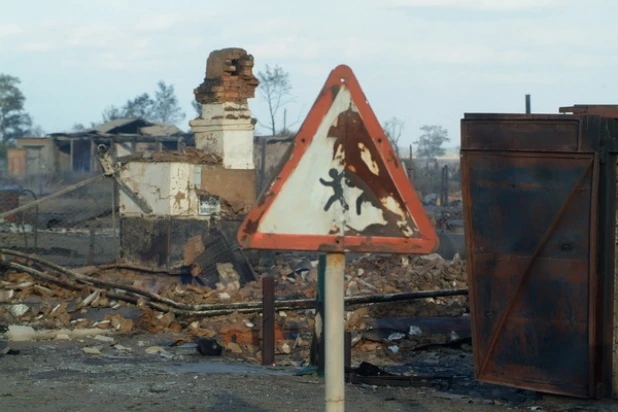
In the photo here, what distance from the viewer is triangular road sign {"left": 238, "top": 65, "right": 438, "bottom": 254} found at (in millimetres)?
3701

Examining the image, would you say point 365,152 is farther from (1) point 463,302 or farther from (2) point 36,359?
(1) point 463,302

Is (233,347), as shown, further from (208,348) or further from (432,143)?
(432,143)

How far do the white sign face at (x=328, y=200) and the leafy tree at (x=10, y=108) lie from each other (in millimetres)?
82325

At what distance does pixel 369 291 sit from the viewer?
13188 mm

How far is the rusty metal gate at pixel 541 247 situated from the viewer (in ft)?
23.2

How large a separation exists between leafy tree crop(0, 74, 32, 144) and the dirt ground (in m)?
77.0

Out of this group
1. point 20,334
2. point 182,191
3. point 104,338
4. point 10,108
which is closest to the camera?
point 20,334

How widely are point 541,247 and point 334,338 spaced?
3.94 meters

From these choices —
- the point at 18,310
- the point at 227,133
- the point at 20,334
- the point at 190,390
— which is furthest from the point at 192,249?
the point at 190,390

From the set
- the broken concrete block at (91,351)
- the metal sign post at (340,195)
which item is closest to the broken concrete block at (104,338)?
the broken concrete block at (91,351)

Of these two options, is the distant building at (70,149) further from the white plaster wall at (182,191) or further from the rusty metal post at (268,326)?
the rusty metal post at (268,326)

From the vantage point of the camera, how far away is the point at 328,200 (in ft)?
12.2

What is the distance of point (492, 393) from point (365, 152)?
4.64 metres

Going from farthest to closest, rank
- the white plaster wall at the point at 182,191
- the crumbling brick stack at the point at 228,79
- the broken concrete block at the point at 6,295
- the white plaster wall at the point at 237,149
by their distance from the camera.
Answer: the crumbling brick stack at the point at 228,79
the white plaster wall at the point at 237,149
the white plaster wall at the point at 182,191
the broken concrete block at the point at 6,295
